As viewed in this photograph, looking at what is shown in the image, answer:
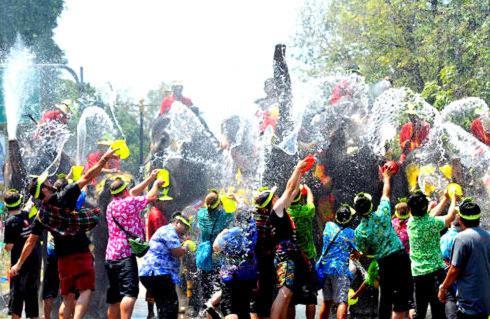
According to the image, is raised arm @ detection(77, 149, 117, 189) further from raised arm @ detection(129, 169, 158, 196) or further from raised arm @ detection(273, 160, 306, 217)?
raised arm @ detection(273, 160, 306, 217)

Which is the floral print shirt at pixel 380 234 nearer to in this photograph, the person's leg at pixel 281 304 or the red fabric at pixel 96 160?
the person's leg at pixel 281 304

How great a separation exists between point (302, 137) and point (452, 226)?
3.23 meters

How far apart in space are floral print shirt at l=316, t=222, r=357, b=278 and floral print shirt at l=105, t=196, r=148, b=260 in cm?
212

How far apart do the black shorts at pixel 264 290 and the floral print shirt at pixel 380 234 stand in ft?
3.68

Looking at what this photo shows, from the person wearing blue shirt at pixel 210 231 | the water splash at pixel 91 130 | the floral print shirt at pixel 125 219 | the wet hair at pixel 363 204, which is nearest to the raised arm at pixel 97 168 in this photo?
the floral print shirt at pixel 125 219

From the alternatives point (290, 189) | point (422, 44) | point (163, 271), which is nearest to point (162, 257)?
point (163, 271)

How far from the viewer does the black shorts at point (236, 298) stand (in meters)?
9.01

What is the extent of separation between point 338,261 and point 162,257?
2.07m

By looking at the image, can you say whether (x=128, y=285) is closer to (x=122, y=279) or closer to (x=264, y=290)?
(x=122, y=279)

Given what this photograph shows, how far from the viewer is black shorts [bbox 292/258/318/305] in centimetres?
959

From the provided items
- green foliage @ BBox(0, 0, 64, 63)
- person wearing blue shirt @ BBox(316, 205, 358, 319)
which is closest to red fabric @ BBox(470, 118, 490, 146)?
person wearing blue shirt @ BBox(316, 205, 358, 319)

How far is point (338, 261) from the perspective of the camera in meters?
10.6

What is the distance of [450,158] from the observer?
528 inches

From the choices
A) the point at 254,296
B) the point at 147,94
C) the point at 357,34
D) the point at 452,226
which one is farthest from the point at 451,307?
the point at 147,94
